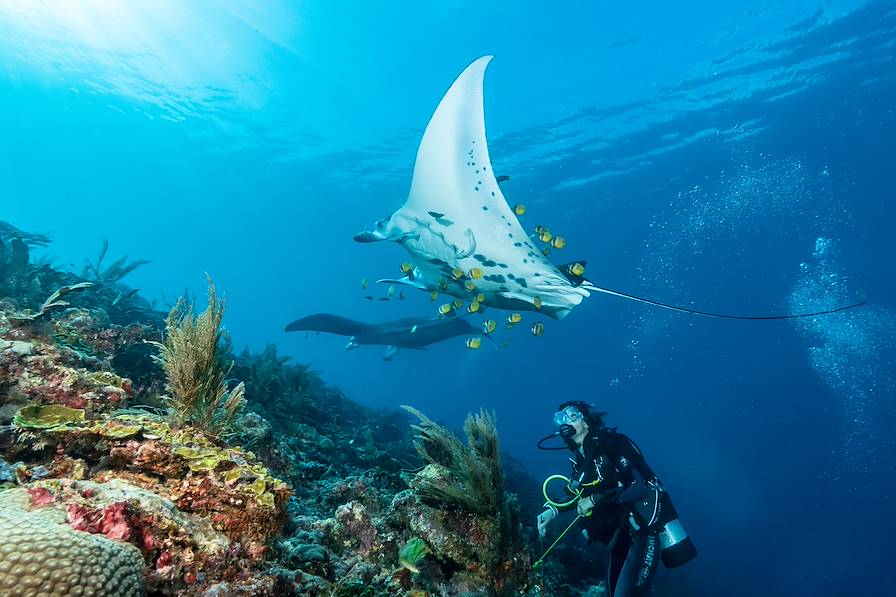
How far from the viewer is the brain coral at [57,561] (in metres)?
1.24

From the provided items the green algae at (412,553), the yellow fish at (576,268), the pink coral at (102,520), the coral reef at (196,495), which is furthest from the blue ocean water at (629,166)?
the pink coral at (102,520)

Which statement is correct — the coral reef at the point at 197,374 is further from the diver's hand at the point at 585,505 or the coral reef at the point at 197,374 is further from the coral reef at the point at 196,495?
the diver's hand at the point at 585,505

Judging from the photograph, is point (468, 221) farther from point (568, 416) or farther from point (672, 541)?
point (672, 541)

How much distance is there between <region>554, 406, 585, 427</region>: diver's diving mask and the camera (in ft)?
18.6

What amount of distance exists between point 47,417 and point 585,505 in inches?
192

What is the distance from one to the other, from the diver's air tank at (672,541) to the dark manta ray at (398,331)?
804 cm

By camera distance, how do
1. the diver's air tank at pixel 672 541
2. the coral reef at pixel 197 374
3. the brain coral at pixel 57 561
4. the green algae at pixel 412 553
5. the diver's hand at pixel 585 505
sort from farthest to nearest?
1. the diver's air tank at pixel 672 541
2. the diver's hand at pixel 585 505
3. the coral reef at pixel 197 374
4. the green algae at pixel 412 553
5. the brain coral at pixel 57 561

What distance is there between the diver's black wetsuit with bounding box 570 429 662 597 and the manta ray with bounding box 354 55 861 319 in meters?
1.98

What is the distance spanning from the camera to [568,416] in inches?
224

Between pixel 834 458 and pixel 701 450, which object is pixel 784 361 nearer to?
pixel 834 458

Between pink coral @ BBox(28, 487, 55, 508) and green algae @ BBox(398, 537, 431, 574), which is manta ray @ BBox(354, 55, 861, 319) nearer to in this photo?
green algae @ BBox(398, 537, 431, 574)

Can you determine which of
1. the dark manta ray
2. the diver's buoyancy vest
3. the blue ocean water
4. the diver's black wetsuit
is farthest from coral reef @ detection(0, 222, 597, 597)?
the blue ocean water

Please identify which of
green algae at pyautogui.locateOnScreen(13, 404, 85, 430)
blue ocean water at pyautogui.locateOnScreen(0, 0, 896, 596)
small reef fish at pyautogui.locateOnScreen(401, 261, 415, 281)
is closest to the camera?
green algae at pyautogui.locateOnScreen(13, 404, 85, 430)

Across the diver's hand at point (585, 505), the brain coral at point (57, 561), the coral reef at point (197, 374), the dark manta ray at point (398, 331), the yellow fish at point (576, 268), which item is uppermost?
the dark manta ray at point (398, 331)
